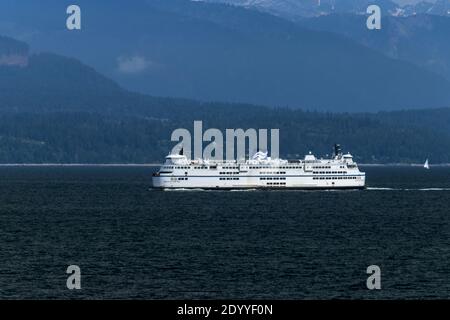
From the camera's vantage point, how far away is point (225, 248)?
99938 millimetres

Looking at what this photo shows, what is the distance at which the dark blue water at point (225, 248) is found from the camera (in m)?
75.0

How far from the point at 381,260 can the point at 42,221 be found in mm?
52014

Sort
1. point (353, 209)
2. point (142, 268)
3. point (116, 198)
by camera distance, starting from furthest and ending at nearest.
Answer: point (116, 198) < point (353, 209) < point (142, 268)

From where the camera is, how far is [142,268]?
84375 mm

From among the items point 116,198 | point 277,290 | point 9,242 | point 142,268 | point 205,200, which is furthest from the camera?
point 116,198

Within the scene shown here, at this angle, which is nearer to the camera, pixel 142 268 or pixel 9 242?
pixel 142 268

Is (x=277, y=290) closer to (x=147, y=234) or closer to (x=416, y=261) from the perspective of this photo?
(x=416, y=261)

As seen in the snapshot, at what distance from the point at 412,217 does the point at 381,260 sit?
50132 millimetres

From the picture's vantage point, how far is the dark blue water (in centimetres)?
7500
